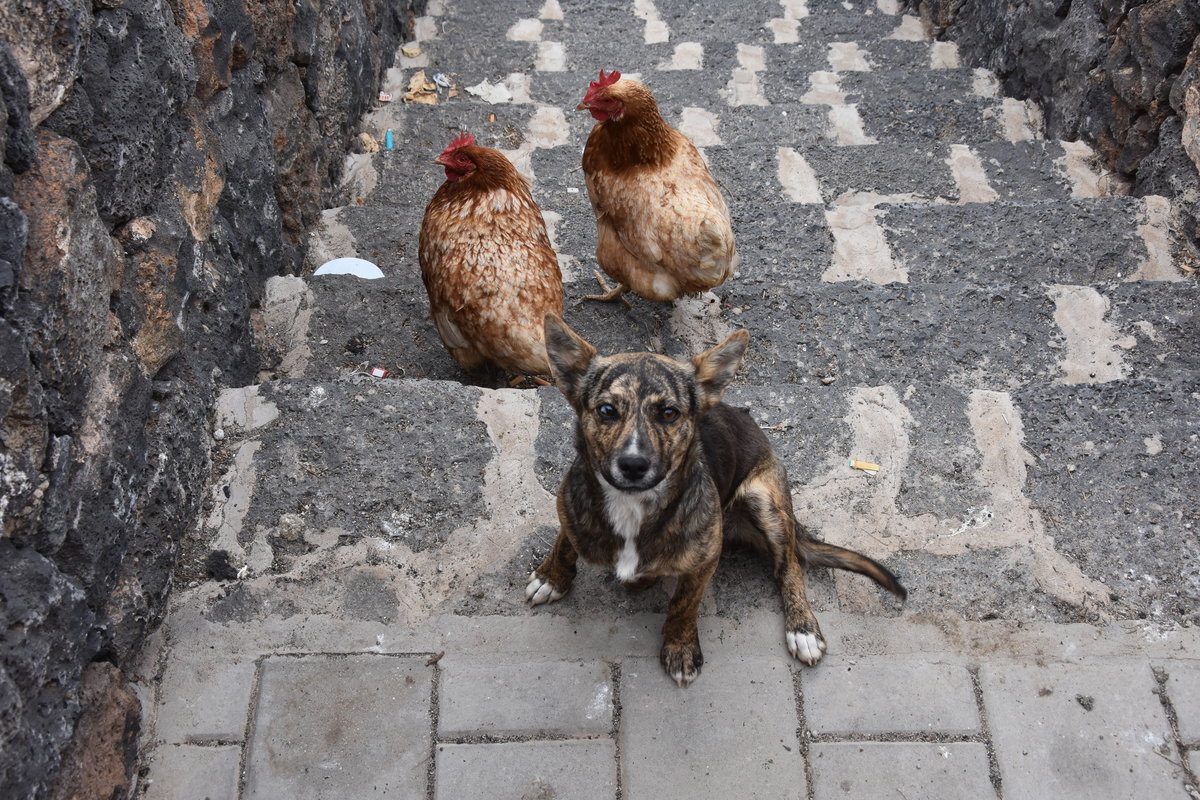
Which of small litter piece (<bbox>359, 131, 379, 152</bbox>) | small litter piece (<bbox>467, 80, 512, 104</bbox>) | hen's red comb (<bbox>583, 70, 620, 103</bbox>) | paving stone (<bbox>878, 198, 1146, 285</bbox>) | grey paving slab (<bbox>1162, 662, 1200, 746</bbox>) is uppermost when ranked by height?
hen's red comb (<bbox>583, 70, 620, 103</bbox>)

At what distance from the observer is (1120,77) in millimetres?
4883

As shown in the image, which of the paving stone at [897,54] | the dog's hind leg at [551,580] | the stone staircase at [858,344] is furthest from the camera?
the paving stone at [897,54]

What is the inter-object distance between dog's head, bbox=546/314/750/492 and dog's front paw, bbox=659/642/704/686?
551mm

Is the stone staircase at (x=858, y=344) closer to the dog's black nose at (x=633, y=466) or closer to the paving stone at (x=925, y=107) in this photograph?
the paving stone at (x=925, y=107)

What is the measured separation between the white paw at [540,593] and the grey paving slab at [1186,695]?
1740 millimetres

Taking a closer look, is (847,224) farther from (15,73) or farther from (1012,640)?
(15,73)

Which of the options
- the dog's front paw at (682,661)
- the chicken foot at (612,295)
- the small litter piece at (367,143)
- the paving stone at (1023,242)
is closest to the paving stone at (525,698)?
the dog's front paw at (682,661)

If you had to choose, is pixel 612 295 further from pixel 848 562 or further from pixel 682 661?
pixel 682 661

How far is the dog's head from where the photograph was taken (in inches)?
87.1

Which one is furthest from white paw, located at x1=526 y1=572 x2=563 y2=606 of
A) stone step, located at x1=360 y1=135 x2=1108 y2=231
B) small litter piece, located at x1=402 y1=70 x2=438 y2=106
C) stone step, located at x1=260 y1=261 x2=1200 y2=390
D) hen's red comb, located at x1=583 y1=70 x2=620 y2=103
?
small litter piece, located at x1=402 y1=70 x2=438 y2=106

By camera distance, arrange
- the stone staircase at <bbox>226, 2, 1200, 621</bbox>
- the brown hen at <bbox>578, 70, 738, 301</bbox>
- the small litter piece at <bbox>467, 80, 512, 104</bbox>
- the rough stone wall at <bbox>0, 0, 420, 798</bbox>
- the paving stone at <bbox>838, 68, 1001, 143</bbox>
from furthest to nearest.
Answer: the small litter piece at <bbox>467, 80, 512, 104</bbox> → the paving stone at <bbox>838, 68, 1001, 143</bbox> → the brown hen at <bbox>578, 70, 738, 301</bbox> → the stone staircase at <bbox>226, 2, 1200, 621</bbox> → the rough stone wall at <bbox>0, 0, 420, 798</bbox>

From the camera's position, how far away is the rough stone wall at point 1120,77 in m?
4.41

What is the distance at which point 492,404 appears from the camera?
310 centimetres

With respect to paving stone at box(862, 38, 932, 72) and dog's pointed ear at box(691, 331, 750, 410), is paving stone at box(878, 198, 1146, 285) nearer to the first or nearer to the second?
dog's pointed ear at box(691, 331, 750, 410)
